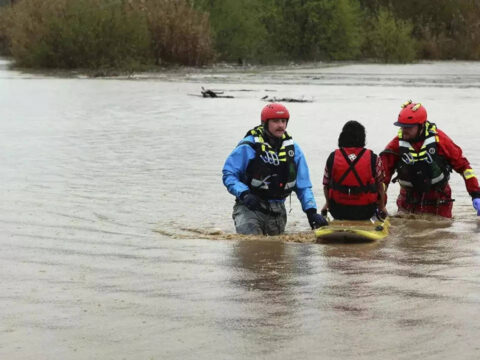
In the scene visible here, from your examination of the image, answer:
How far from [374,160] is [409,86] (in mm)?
24101

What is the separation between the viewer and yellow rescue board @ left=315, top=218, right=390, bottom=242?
8.27m

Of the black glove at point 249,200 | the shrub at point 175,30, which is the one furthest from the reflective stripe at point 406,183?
the shrub at point 175,30

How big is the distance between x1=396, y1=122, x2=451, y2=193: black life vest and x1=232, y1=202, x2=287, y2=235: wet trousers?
129 centimetres

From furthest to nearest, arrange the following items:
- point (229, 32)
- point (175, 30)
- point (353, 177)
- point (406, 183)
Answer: point (229, 32) → point (175, 30) → point (406, 183) → point (353, 177)

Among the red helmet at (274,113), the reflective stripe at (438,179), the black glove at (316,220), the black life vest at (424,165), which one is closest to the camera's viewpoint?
the black glove at (316,220)

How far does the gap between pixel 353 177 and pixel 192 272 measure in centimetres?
225

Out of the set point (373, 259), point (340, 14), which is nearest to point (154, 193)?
point (373, 259)

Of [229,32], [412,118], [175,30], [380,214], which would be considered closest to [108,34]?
[175,30]

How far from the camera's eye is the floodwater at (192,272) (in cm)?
530

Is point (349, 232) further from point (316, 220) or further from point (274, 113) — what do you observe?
point (274, 113)

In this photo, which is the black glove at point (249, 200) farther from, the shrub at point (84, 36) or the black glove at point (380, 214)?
the shrub at point (84, 36)

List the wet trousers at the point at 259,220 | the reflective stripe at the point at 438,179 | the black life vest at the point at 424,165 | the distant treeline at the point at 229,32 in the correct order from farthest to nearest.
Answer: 1. the distant treeline at the point at 229,32
2. the reflective stripe at the point at 438,179
3. the black life vest at the point at 424,165
4. the wet trousers at the point at 259,220

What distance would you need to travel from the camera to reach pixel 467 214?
1061 cm

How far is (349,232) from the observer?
828cm
